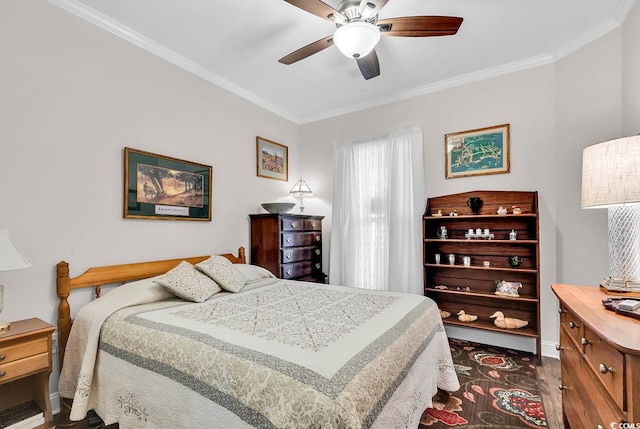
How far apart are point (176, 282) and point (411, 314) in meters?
1.70

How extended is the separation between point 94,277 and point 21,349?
66 centimetres

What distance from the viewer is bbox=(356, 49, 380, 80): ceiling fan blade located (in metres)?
2.32

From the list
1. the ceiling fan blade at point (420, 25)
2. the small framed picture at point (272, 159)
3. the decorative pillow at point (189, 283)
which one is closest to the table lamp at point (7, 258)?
the decorative pillow at point (189, 283)

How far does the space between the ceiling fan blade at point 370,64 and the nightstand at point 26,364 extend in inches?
109

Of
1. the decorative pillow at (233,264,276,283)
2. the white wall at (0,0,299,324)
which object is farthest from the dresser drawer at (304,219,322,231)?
the white wall at (0,0,299,324)

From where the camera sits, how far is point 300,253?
3.80m

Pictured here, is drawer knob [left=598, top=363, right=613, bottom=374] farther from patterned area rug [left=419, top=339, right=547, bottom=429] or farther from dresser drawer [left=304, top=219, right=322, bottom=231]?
dresser drawer [left=304, top=219, right=322, bottom=231]

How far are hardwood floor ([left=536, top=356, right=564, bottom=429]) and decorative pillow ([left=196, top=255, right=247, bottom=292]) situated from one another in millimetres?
2388

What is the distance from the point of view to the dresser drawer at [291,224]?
351 centimetres

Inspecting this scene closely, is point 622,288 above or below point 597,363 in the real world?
above

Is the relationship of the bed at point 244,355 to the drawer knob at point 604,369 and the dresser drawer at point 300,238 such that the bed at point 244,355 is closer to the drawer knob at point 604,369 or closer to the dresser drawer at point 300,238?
the drawer knob at point 604,369

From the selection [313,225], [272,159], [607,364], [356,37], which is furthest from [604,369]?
[272,159]

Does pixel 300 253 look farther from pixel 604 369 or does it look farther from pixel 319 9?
pixel 604 369

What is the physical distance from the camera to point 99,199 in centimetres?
238
